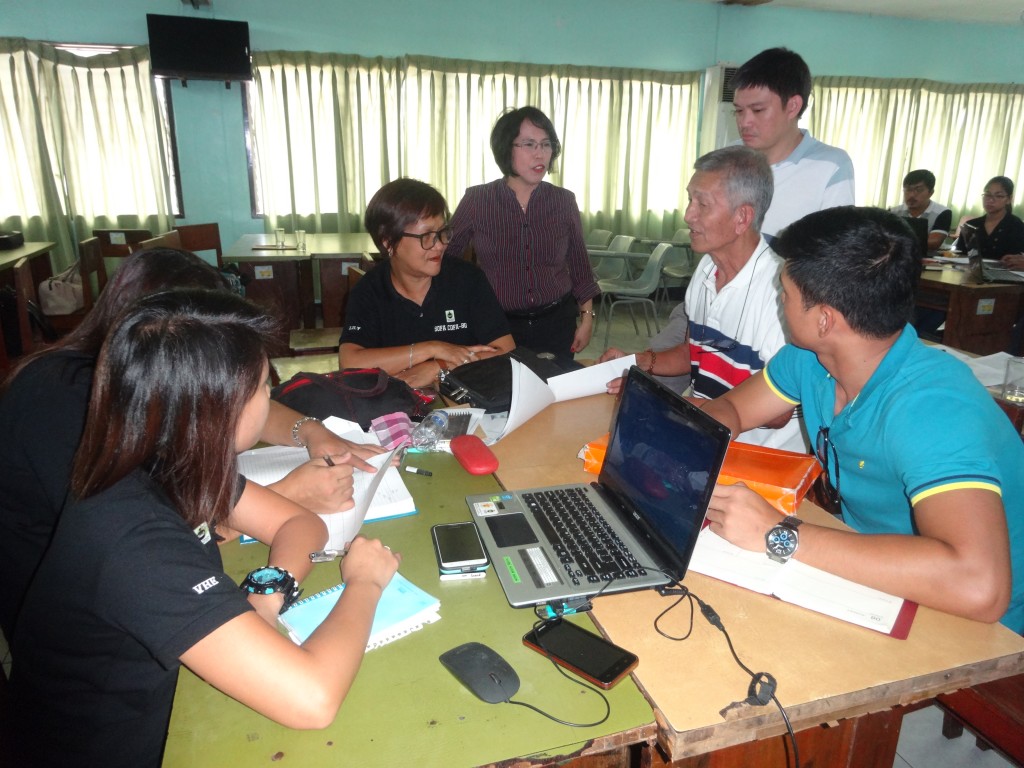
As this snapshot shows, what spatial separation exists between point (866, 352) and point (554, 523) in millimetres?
679

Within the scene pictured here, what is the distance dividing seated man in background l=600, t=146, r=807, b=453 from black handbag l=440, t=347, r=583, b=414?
263mm

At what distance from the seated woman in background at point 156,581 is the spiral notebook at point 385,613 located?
47mm

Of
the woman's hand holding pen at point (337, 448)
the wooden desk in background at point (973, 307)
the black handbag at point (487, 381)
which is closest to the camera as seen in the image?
the woman's hand holding pen at point (337, 448)

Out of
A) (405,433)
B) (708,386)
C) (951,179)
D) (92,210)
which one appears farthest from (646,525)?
(951,179)

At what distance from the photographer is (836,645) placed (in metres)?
0.93

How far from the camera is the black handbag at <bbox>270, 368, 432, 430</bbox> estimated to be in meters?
1.70

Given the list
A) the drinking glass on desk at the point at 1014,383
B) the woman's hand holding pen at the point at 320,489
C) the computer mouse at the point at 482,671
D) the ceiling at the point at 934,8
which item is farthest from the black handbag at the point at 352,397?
the ceiling at the point at 934,8

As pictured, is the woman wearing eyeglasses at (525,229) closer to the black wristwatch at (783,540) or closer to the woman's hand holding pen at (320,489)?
the woman's hand holding pen at (320,489)

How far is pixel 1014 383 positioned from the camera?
2398 millimetres

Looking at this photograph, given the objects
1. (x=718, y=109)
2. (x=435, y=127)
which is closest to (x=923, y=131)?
(x=718, y=109)

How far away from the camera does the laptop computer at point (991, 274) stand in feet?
14.2

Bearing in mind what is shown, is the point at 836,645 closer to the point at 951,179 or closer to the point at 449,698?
the point at 449,698

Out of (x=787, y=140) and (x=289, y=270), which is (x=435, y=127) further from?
(x=787, y=140)

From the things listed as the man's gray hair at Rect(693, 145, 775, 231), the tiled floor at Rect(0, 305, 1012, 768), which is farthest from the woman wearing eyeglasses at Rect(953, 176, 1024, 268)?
the tiled floor at Rect(0, 305, 1012, 768)
